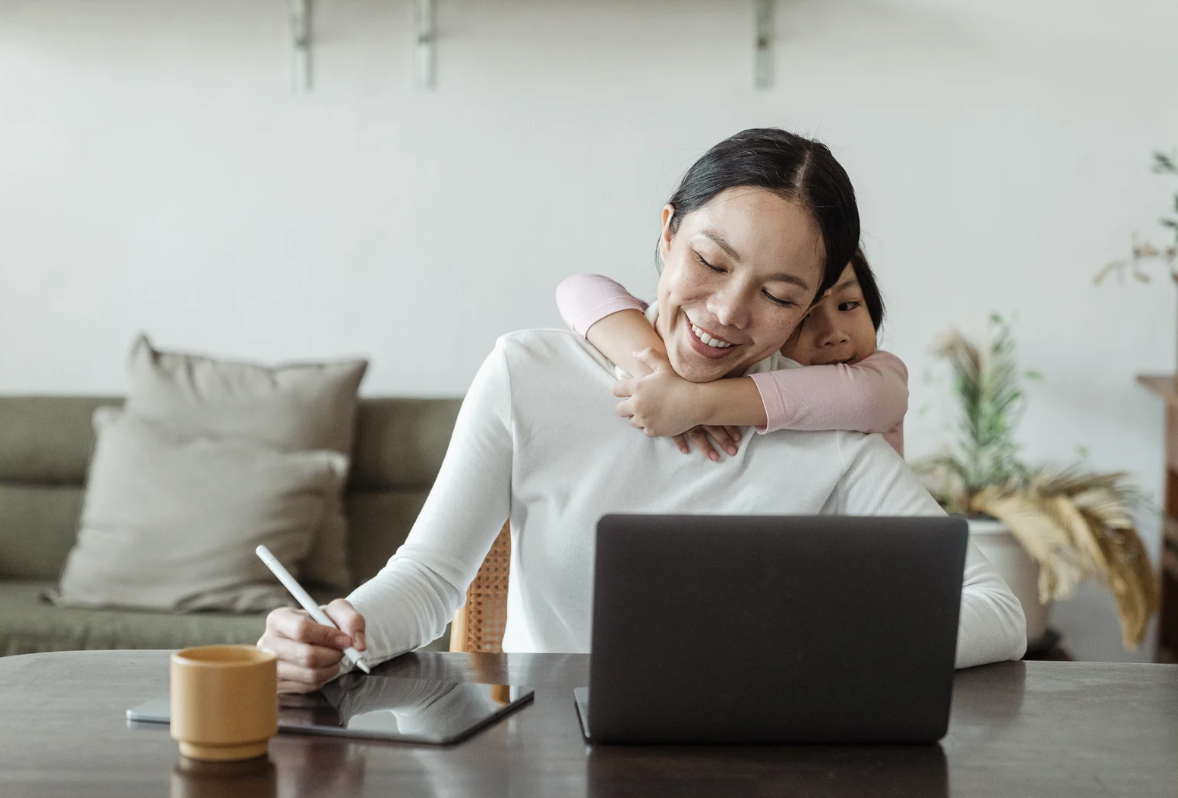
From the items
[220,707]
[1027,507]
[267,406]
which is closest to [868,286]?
[220,707]

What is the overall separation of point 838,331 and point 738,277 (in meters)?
0.25

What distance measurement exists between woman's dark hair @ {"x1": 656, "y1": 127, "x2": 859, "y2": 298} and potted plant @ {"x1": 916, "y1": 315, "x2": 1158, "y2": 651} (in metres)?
1.47

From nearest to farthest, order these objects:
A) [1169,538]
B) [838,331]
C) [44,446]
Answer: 1. [838,331]
2. [44,446]
3. [1169,538]

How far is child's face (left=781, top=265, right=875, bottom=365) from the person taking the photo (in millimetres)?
1452

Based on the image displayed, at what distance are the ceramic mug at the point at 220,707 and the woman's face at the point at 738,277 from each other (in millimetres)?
638

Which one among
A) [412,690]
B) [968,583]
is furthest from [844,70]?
[412,690]

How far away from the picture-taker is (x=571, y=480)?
1369 mm

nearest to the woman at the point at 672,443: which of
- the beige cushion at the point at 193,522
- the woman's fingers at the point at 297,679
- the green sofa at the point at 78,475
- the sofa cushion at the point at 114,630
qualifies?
the woman's fingers at the point at 297,679

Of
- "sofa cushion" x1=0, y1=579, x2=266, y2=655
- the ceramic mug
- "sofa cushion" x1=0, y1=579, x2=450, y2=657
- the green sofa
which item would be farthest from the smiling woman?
the green sofa

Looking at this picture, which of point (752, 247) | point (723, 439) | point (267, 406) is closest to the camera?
point (752, 247)

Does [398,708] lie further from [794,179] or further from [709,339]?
[794,179]

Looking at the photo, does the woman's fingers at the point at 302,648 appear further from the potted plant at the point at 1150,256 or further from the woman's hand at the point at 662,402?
the potted plant at the point at 1150,256

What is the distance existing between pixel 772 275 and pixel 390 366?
188 centimetres

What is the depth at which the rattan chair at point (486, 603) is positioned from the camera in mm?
1518
